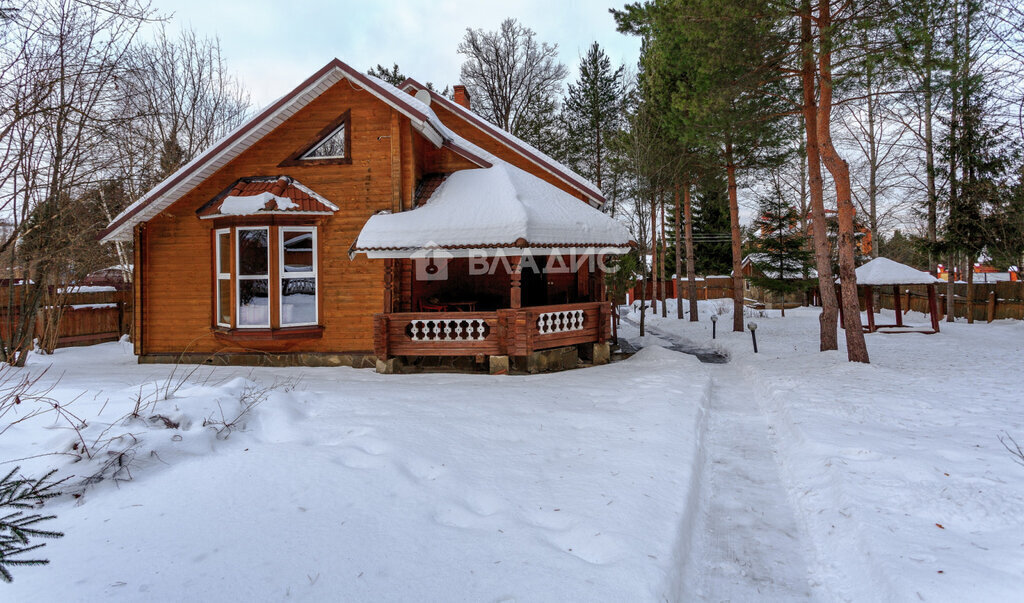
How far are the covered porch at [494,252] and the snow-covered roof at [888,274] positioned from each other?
33.6ft

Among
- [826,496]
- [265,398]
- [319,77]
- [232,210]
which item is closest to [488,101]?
[319,77]

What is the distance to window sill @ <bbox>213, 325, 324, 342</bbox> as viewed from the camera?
9.59 meters

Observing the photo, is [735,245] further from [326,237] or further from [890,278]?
[326,237]

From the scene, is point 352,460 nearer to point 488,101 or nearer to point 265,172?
point 265,172

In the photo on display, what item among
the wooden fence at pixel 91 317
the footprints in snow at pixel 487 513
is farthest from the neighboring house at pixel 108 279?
the footprints in snow at pixel 487 513

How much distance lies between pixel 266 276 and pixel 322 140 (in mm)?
3106

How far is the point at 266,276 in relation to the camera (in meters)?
9.82

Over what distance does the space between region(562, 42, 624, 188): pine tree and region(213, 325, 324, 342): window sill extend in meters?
18.1

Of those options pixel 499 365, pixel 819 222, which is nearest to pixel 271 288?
pixel 499 365

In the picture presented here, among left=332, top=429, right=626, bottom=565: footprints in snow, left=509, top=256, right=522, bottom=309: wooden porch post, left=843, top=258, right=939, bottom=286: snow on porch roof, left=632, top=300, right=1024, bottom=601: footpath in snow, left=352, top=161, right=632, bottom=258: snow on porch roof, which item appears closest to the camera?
left=632, top=300, right=1024, bottom=601: footpath in snow

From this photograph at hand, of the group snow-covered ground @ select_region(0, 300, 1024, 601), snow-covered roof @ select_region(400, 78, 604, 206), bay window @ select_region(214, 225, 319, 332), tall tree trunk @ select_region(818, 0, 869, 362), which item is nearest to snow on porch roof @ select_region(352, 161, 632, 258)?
bay window @ select_region(214, 225, 319, 332)

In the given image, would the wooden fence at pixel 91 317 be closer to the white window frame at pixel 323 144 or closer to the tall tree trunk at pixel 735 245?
the white window frame at pixel 323 144

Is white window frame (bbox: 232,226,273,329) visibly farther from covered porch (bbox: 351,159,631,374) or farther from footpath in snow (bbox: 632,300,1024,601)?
footpath in snow (bbox: 632,300,1024,601)

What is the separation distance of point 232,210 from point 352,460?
24.2 feet
